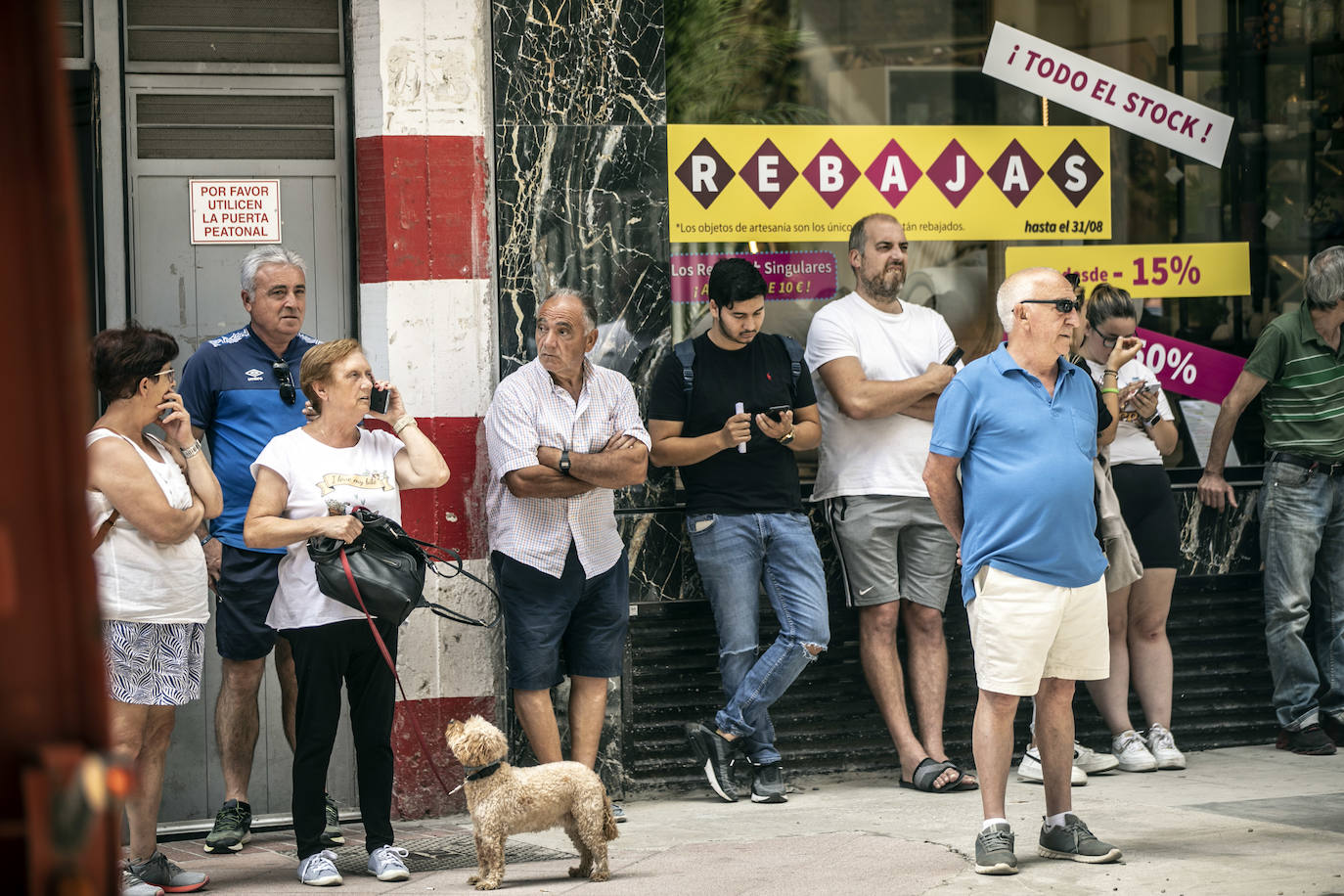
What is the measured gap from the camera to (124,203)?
6.37 metres

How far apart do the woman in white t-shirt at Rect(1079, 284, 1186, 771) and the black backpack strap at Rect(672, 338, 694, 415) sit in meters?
1.87

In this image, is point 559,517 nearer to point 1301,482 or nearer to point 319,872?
point 319,872

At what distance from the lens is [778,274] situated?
7168 millimetres

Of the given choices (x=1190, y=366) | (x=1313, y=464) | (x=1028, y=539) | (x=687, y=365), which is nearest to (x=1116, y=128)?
(x=1190, y=366)

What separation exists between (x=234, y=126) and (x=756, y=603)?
293 cm

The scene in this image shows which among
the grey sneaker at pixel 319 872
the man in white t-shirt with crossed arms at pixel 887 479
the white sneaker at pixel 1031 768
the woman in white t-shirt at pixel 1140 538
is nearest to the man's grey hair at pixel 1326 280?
the woman in white t-shirt at pixel 1140 538

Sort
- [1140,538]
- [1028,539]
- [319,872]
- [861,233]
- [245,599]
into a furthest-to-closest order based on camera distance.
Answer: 1. [1140,538]
2. [861,233]
3. [245,599]
4. [319,872]
5. [1028,539]

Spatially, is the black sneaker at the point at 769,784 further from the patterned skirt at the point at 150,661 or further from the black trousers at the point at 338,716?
the patterned skirt at the point at 150,661

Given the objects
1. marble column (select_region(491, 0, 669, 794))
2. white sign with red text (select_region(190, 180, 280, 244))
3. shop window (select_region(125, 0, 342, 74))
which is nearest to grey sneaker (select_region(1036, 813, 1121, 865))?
marble column (select_region(491, 0, 669, 794))

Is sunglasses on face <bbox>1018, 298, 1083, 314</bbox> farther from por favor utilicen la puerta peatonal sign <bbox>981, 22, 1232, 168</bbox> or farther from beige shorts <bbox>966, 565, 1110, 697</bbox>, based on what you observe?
por favor utilicen la puerta peatonal sign <bbox>981, 22, 1232, 168</bbox>

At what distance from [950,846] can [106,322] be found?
12.7 ft

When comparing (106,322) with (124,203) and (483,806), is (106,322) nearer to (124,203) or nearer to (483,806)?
(124,203)

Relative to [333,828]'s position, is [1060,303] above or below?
above

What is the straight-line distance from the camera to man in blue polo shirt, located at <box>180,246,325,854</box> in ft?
19.5
